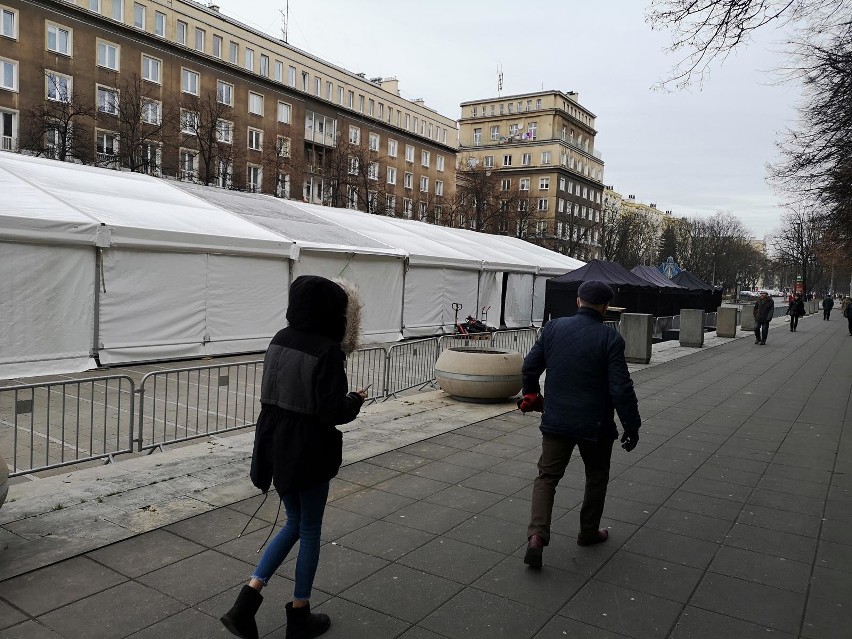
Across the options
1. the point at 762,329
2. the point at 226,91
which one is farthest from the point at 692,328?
the point at 226,91

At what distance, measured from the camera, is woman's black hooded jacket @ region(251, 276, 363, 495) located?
3006mm

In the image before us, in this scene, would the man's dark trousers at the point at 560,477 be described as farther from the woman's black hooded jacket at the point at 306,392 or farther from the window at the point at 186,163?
the window at the point at 186,163

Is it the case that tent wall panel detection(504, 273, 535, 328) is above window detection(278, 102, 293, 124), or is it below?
below

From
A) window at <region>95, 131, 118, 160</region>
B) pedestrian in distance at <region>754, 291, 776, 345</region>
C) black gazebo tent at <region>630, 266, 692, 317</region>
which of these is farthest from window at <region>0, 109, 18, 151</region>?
pedestrian in distance at <region>754, 291, 776, 345</region>

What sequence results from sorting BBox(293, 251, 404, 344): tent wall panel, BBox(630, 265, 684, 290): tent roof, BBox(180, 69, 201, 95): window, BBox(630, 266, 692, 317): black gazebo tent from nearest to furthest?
BBox(293, 251, 404, 344): tent wall panel, BBox(630, 266, 692, 317): black gazebo tent, BBox(630, 265, 684, 290): tent roof, BBox(180, 69, 201, 95): window

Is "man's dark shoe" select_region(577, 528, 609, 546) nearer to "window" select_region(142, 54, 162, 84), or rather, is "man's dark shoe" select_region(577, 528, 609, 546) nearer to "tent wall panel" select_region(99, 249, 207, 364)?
"tent wall panel" select_region(99, 249, 207, 364)

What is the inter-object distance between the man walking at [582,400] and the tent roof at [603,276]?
56.4 ft

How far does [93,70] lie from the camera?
37.4 metres

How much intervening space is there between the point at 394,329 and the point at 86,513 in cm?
1357

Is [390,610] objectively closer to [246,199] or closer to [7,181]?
[7,181]

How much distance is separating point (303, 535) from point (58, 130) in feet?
93.6

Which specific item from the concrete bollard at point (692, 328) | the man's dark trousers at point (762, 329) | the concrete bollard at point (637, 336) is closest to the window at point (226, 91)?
the concrete bollard at point (692, 328)

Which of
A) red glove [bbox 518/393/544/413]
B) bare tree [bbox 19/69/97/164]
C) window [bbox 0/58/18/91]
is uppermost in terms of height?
window [bbox 0/58/18/91]

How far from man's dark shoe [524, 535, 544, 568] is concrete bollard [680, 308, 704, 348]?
17657mm
